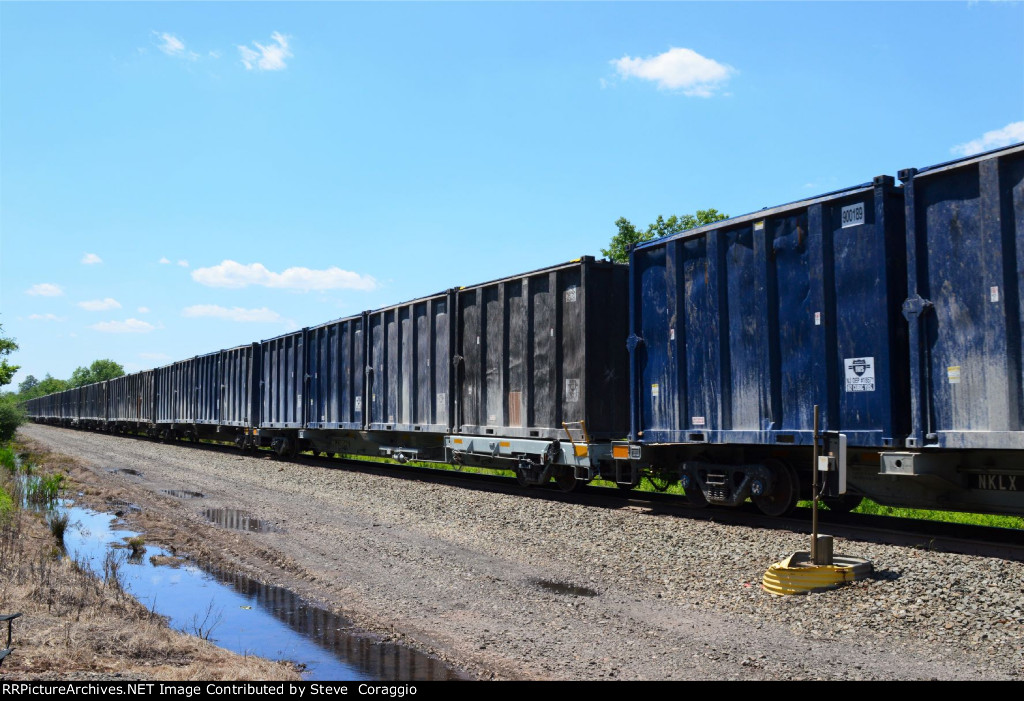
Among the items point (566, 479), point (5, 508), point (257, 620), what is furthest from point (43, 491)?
point (257, 620)

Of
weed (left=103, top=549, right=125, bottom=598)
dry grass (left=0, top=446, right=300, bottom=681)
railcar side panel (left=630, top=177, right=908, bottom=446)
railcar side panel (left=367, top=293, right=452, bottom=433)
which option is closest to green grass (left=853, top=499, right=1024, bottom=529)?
railcar side panel (left=630, top=177, right=908, bottom=446)

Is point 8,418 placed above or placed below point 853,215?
below

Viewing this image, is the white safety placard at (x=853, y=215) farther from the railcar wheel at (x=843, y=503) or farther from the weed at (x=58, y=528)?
the weed at (x=58, y=528)

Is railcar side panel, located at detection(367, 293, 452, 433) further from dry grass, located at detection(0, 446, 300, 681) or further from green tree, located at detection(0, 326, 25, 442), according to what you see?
green tree, located at detection(0, 326, 25, 442)

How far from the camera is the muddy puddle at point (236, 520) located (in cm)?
1097

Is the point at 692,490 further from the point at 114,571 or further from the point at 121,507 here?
the point at 121,507

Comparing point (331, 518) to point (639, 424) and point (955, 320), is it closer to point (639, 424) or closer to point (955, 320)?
point (639, 424)

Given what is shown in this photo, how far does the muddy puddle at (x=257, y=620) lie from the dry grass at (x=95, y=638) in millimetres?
298

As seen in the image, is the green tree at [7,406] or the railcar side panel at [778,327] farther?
the green tree at [7,406]

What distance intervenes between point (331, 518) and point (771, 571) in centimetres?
690

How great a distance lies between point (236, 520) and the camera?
461 inches

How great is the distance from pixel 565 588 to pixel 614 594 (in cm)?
51

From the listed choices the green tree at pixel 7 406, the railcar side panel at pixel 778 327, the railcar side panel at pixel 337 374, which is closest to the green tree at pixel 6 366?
the green tree at pixel 7 406
